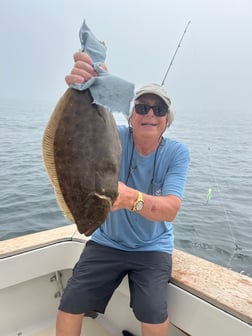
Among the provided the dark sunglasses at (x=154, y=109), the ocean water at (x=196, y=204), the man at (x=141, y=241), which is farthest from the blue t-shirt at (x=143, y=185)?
the ocean water at (x=196, y=204)

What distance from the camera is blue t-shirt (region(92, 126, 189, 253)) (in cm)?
250

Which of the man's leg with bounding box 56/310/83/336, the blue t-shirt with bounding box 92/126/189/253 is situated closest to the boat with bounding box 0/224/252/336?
the blue t-shirt with bounding box 92/126/189/253

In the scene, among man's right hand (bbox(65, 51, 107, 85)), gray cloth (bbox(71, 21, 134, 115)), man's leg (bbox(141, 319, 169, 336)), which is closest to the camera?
gray cloth (bbox(71, 21, 134, 115))

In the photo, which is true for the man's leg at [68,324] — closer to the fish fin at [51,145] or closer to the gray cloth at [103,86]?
the fish fin at [51,145]

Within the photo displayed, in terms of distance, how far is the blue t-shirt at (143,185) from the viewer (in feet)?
8.19

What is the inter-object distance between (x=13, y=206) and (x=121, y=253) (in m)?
5.26

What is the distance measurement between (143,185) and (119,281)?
694mm

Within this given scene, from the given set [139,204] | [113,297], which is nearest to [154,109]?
[139,204]

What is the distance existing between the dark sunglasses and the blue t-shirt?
26 cm

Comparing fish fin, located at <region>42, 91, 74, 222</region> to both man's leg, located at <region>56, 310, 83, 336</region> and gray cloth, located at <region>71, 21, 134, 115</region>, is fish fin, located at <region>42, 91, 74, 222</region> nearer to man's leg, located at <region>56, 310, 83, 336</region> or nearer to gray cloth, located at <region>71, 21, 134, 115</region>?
gray cloth, located at <region>71, 21, 134, 115</region>

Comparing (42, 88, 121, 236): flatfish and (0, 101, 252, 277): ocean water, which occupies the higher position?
(42, 88, 121, 236): flatfish

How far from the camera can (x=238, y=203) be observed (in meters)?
9.18

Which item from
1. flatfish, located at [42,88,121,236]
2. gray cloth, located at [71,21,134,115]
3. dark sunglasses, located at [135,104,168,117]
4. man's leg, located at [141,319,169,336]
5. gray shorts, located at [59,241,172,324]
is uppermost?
gray cloth, located at [71,21,134,115]

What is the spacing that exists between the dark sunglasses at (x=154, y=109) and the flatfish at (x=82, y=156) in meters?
0.98
